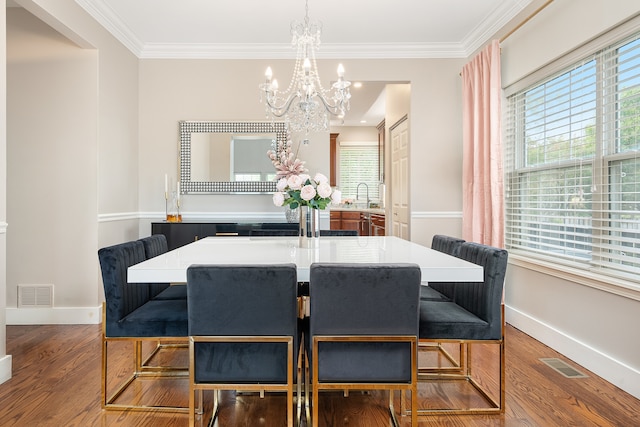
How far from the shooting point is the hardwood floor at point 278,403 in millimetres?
1878

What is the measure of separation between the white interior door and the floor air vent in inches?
92.7

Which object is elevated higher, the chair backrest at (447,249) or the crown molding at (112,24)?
the crown molding at (112,24)

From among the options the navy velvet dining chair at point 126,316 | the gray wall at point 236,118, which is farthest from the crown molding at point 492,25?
the navy velvet dining chair at point 126,316

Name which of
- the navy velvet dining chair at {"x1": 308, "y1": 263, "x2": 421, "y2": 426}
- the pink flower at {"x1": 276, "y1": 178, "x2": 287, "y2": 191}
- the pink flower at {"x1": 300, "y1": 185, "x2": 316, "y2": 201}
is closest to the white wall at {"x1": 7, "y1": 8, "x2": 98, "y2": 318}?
the pink flower at {"x1": 276, "y1": 178, "x2": 287, "y2": 191}

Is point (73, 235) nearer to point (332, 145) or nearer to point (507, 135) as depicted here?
point (507, 135)

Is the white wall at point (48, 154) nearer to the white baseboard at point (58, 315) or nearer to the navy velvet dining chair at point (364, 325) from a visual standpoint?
the white baseboard at point (58, 315)

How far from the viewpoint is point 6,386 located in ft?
7.35

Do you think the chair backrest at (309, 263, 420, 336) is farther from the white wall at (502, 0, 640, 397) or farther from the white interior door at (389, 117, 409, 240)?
the white interior door at (389, 117, 409, 240)

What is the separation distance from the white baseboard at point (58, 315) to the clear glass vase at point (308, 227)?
2.14 m

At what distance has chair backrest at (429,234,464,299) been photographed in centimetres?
231

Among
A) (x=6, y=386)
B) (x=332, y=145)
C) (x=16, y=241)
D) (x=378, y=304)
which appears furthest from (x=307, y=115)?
(x=332, y=145)

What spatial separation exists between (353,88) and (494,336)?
4565mm

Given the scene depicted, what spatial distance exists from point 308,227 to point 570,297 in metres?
1.81

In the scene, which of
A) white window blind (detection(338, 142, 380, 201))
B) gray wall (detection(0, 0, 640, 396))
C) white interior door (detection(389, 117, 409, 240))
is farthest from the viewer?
white window blind (detection(338, 142, 380, 201))
